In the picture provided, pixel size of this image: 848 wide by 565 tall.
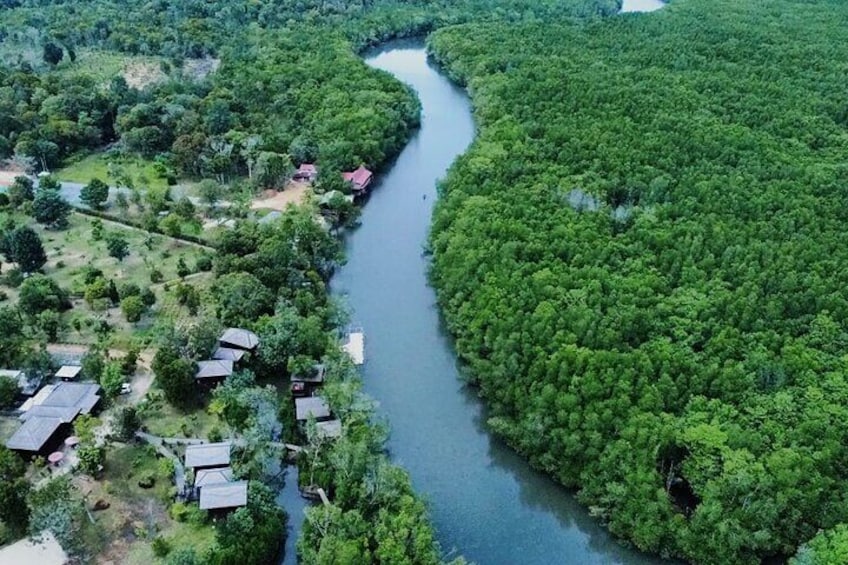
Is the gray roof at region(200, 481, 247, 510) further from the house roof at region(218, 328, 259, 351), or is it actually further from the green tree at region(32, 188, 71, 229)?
the green tree at region(32, 188, 71, 229)

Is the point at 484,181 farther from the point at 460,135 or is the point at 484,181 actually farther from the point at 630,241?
the point at 460,135

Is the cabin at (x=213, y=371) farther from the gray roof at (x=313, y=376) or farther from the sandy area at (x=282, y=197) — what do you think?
the sandy area at (x=282, y=197)

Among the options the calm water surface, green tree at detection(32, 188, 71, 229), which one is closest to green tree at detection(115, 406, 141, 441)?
the calm water surface

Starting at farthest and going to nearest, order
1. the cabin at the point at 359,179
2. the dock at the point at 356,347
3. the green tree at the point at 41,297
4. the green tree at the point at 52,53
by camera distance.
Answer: the green tree at the point at 52,53 → the cabin at the point at 359,179 → the green tree at the point at 41,297 → the dock at the point at 356,347

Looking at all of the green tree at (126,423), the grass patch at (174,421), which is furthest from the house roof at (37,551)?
the grass patch at (174,421)

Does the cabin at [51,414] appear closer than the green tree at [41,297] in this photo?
Yes

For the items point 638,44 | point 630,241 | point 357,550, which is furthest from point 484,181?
point 638,44
